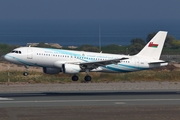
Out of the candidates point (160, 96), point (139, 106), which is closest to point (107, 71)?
point (160, 96)

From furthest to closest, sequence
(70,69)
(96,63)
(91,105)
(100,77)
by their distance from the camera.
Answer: (100,77)
(96,63)
(70,69)
(91,105)

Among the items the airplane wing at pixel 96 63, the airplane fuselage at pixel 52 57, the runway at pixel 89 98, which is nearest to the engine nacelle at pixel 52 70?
the airplane fuselage at pixel 52 57

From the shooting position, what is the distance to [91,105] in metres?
25.8

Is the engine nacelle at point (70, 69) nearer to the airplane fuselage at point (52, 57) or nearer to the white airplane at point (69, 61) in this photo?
the white airplane at point (69, 61)

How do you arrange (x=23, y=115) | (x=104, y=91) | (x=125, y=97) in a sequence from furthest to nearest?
1. (x=104, y=91)
2. (x=125, y=97)
3. (x=23, y=115)

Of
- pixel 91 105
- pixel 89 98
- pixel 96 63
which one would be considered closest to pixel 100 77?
pixel 96 63

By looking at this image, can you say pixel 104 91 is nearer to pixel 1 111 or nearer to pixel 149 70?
pixel 1 111

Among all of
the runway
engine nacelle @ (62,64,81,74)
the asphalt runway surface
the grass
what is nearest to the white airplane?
engine nacelle @ (62,64,81,74)

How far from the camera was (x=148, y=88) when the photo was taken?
115ft

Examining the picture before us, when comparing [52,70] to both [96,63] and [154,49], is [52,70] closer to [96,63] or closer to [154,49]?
[96,63]

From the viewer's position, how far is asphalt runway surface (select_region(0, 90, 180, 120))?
22203mm

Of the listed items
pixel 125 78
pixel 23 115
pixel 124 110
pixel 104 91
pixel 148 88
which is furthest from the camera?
pixel 125 78

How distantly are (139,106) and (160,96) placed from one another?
4.78m

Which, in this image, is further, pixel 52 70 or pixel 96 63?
pixel 52 70
